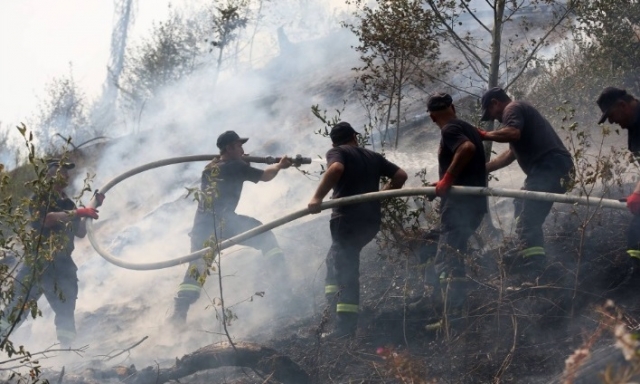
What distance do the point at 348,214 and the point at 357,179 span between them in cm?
28

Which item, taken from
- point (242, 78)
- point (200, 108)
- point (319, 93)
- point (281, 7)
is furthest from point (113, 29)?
point (319, 93)

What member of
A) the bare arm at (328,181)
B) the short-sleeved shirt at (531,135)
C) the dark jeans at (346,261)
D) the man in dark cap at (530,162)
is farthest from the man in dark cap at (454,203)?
the bare arm at (328,181)

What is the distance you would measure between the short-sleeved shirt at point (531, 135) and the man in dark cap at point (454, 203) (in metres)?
0.40

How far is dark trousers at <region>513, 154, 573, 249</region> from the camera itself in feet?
18.6

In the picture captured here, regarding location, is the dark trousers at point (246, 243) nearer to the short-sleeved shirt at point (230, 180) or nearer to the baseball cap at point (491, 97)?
the short-sleeved shirt at point (230, 180)

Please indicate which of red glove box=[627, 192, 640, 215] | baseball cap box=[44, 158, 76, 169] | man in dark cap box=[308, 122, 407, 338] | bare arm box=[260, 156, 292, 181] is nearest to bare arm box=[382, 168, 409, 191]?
man in dark cap box=[308, 122, 407, 338]

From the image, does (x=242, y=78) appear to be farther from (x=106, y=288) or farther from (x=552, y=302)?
(x=552, y=302)

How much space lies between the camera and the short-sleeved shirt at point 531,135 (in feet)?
18.9

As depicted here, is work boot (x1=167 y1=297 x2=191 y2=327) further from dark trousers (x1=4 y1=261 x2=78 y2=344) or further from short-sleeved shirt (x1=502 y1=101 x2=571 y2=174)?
short-sleeved shirt (x1=502 y1=101 x2=571 y2=174)

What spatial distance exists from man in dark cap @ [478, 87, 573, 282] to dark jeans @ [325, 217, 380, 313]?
1.09 m

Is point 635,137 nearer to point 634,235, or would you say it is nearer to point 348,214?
point 634,235

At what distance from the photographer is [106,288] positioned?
33.3ft

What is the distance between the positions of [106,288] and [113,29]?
2271cm

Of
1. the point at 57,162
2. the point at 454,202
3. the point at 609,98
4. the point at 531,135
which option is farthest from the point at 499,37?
the point at 57,162
